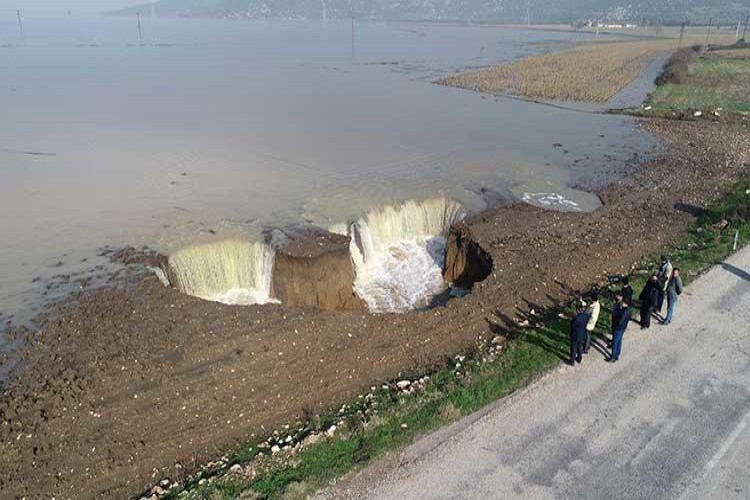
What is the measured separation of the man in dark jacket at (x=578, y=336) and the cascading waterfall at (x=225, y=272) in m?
11.5

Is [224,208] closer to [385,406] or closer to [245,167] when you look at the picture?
[245,167]

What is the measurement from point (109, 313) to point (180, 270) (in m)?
3.71

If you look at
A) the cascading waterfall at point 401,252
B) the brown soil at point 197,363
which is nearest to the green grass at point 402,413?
the brown soil at point 197,363

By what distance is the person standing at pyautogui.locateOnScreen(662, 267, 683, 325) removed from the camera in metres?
15.9

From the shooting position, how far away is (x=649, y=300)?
1591cm

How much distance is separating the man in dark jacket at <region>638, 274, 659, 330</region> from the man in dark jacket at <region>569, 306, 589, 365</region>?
2.45 meters

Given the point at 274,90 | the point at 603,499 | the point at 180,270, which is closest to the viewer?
the point at 603,499

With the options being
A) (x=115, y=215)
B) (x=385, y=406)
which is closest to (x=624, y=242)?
(x=385, y=406)

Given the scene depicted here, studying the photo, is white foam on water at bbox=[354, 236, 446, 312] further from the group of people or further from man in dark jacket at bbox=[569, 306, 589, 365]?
man in dark jacket at bbox=[569, 306, 589, 365]

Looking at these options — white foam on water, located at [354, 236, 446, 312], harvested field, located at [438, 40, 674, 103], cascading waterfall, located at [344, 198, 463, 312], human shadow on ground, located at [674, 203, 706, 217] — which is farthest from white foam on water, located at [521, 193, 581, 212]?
harvested field, located at [438, 40, 674, 103]

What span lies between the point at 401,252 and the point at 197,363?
38.8 ft

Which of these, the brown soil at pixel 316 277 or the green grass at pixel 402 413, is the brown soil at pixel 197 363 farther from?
the brown soil at pixel 316 277

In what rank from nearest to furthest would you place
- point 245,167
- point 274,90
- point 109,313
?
point 109,313 < point 245,167 < point 274,90

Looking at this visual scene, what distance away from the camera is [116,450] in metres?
13.0
